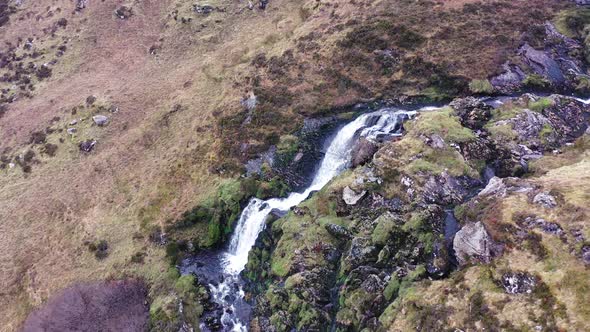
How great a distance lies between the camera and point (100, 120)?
2341 inches

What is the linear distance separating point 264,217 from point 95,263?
18.2 m

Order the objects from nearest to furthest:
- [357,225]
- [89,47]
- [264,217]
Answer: [357,225]
[264,217]
[89,47]

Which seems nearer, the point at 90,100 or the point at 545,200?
the point at 545,200

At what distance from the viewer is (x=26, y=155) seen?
185 feet

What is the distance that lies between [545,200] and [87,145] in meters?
52.5

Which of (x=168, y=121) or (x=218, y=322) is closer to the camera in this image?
(x=218, y=322)

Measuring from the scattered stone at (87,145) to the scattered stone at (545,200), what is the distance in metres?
51.3

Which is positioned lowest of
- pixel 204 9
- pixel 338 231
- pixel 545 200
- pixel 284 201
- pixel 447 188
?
pixel 284 201

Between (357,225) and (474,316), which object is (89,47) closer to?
(357,225)

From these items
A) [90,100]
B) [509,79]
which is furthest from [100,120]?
[509,79]

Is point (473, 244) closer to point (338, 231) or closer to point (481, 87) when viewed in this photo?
point (338, 231)

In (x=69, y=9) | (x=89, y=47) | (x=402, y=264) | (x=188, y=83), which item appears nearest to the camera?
(x=402, y=264)

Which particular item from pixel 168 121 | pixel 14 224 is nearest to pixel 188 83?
pixel 168 121

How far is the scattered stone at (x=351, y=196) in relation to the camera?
1501 inches
